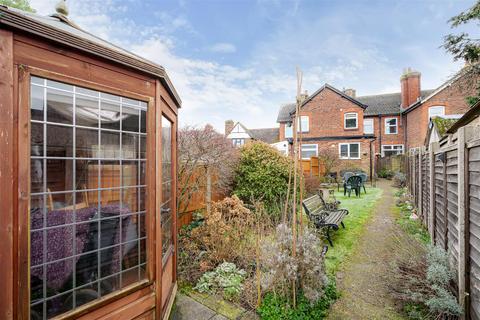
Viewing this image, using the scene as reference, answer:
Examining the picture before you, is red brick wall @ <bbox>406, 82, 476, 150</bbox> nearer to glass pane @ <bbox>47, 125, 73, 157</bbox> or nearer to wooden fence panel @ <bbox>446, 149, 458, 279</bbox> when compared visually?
wooden fence panel @ <bbox>446, 149, 458, 279</bbox>

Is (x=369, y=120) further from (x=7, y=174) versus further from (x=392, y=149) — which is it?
(x=7, y=174)

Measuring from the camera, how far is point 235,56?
11.1 m

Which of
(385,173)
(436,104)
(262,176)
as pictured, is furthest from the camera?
(385,173)

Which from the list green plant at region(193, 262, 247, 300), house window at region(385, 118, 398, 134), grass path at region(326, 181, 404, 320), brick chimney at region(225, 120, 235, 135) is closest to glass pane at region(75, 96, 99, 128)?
green plant at region(193, 262, 247, 300)

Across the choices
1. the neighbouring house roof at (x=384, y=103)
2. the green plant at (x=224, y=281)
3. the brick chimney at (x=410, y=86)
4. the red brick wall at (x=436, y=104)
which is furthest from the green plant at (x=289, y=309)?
the brick chimney at (x=410, y=86)

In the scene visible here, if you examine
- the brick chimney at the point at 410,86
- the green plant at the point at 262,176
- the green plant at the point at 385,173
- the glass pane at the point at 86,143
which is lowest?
the green plant at the point at 385,173

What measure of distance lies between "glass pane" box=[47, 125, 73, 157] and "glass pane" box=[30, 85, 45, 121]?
0.32ft

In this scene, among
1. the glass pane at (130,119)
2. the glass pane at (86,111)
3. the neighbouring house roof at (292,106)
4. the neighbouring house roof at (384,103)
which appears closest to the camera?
the glass pane at (86,111)

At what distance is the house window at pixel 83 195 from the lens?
162 centimetres

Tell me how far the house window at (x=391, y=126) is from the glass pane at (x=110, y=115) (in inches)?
976

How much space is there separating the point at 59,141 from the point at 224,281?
296cm

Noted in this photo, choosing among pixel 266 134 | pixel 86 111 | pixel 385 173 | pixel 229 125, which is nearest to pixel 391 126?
pixel 385 173

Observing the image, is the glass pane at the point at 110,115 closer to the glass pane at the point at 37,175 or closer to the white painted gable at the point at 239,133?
the glass pane at the point at 37,175

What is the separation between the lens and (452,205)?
3.07 meters
